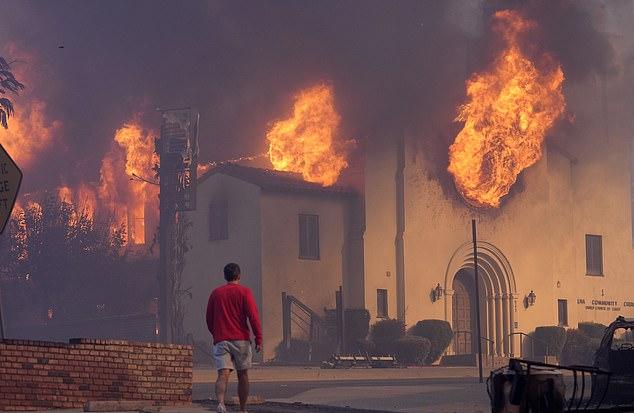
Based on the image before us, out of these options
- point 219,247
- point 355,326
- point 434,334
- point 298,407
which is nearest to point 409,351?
point 355,326

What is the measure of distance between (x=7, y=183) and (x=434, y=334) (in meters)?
34.0

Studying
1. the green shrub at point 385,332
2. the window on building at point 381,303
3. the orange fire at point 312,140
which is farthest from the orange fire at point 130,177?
the green shrub at point 385,332

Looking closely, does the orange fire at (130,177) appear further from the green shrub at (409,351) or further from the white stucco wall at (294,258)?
the green shrub at (409,351)

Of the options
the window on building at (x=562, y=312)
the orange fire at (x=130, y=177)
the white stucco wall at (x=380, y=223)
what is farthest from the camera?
the orange fire at (x=130, y=177)

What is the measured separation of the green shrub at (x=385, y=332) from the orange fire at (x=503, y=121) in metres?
6.53

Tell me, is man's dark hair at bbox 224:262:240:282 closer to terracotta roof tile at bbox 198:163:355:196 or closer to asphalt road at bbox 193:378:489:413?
asphalt road at bbox 193:378:489:413

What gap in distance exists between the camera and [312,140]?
48.4m

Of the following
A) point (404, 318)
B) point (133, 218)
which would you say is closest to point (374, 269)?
point (404, 318)

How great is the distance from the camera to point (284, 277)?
45.3 meters

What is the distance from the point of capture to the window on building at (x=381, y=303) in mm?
46438

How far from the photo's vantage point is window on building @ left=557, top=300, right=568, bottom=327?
51594 mm

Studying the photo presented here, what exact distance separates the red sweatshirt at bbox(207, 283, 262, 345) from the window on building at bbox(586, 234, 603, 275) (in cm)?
4143

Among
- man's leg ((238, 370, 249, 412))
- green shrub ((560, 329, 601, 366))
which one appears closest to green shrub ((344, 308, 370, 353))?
green shrub ((560, 329, 601, 366))

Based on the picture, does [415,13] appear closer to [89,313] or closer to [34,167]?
[89,313]
